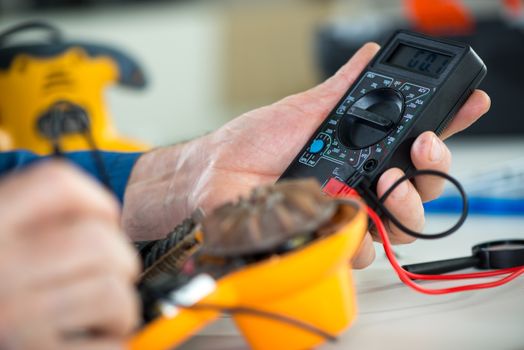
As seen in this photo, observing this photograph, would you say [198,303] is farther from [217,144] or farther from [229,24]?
[229,24]

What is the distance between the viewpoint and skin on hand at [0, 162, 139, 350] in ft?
1.07

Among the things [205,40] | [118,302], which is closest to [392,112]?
[118,302]

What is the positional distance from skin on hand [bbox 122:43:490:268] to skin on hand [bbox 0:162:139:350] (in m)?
0.29

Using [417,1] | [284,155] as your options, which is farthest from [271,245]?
[417,1]

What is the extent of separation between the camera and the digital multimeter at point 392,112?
61 centimetres

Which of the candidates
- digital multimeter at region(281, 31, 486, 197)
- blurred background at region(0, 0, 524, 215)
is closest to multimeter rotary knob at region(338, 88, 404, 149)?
digital multimeter at region(281, 31, 486, 197)

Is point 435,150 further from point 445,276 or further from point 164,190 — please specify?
point 164,190

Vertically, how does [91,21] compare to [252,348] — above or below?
below

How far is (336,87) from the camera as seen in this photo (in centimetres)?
70

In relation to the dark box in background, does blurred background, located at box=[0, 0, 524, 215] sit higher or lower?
lower

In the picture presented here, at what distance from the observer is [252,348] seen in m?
0.45

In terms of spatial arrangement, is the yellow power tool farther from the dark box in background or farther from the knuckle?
the knuckle

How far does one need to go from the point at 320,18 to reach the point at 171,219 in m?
2.46

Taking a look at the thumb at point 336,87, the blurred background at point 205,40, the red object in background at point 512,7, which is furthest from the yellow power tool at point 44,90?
the blurred background at point 205,40
